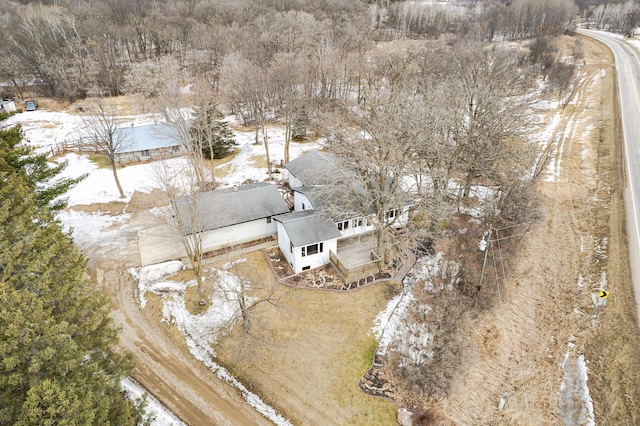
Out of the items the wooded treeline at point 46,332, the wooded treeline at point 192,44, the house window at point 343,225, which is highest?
the wooded treeline at point 192,44

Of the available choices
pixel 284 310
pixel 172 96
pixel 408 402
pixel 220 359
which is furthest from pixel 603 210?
pixel 172 96

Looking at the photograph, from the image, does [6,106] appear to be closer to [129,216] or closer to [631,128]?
[129,216]

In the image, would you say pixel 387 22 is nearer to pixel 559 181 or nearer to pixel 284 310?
pixel 559 181

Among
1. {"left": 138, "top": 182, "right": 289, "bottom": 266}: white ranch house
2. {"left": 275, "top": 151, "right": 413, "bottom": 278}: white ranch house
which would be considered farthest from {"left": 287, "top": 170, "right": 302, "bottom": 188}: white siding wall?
{"left": 275, "top": 151, "right": 413, "bottom": 278}: white ranch house

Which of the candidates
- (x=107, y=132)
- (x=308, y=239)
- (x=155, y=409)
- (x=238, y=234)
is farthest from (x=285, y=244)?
(x=107, y=132)

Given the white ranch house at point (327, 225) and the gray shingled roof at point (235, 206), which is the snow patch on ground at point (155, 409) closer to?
the gray shingled roof at point (235, 206)

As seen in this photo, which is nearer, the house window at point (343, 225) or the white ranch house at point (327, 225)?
the white ranch house at point (327, 225)

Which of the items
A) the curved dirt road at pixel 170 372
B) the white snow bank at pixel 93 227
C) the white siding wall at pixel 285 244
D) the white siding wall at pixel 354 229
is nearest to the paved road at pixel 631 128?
the white siding wall at pixel 354 229
